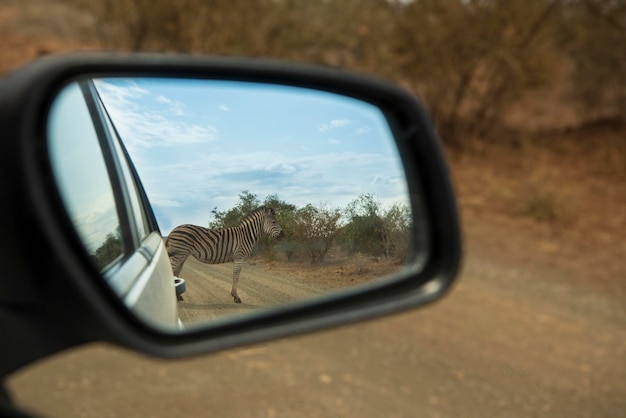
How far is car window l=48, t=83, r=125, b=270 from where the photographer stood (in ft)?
4.87

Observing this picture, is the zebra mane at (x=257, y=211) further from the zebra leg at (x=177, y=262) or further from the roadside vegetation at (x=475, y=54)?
the roadside vegetation at (x=475, y=54)

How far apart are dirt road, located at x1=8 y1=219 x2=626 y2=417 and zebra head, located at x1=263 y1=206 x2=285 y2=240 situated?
5.93ft

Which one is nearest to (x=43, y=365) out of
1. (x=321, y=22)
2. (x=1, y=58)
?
(x=321, y=22)

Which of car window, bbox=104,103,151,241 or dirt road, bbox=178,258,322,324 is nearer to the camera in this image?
dirt road, bbox=178,258,322,324

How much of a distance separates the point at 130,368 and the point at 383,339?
5.48ft

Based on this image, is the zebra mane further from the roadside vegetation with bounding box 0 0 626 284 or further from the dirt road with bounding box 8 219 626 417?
the roadside vegetation with bounding box 0 0 626 284

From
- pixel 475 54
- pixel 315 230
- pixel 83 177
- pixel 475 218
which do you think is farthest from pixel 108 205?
pixel 475 54

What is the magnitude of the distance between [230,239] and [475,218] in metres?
8.49

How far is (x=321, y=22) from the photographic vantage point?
1727cm

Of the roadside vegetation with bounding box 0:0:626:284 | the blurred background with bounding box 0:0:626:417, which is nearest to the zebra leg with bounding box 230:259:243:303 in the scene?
the blurred background with bounding box 0:0:626:417

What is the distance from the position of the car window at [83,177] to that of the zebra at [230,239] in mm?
189

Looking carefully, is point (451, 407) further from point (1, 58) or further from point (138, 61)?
point (1, 58)

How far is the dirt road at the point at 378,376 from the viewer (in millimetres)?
3705

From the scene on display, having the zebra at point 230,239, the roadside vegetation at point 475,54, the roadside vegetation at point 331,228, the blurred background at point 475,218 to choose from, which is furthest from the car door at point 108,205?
the roadside vegetation at point 475,54
